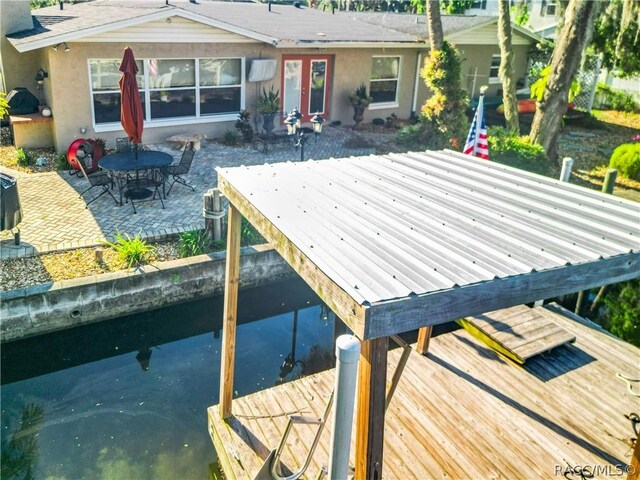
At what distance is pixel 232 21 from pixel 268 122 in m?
3.26

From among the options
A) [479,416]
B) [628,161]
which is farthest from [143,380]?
[628,161]

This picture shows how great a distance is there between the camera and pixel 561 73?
1488 centimetres

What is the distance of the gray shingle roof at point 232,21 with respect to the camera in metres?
13.1

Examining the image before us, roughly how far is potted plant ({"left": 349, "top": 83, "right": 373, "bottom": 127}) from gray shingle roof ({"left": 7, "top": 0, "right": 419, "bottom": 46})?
1.77 metres

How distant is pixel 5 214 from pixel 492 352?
7.65 m

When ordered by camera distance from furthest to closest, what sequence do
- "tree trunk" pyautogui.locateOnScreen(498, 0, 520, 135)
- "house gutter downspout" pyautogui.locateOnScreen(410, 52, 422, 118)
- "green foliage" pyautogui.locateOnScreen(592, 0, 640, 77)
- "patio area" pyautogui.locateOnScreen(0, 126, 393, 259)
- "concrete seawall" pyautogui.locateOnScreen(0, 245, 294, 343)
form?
"green foliage" pyautogui.locateOnScreen(592, 0, 640, 77) < "house gutter downspout" pyautogui.locateOnScreen(410, 52, 422, 118) < "tree trunk" pyautogui.locateOnScreen(498, 0, 520, 135) < "patio area" pyautogui.locateOnScreen(0, 126, 393, 259) < "concrete seawall" pyautogui.locateOnScreen(0, 245, 294, 343)

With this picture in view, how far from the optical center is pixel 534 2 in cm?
3148

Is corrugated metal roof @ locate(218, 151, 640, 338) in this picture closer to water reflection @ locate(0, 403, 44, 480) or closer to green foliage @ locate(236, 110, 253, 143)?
water reflection @ locate(0, 403, 44, 480)

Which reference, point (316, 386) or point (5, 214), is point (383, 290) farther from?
point (5, 214)

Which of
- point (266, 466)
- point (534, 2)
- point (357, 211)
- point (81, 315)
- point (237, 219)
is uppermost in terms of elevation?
point (534, 2)

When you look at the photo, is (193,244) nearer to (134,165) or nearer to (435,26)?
(134,165)

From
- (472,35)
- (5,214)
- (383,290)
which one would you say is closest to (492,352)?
(383,290)

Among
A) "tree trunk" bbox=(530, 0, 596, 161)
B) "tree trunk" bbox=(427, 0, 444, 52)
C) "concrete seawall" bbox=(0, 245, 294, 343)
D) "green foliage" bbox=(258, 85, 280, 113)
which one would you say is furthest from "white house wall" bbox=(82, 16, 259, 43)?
"tree trunk" bbox=(530, 0, 596, 161)

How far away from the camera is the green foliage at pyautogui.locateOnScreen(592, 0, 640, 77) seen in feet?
68.2
